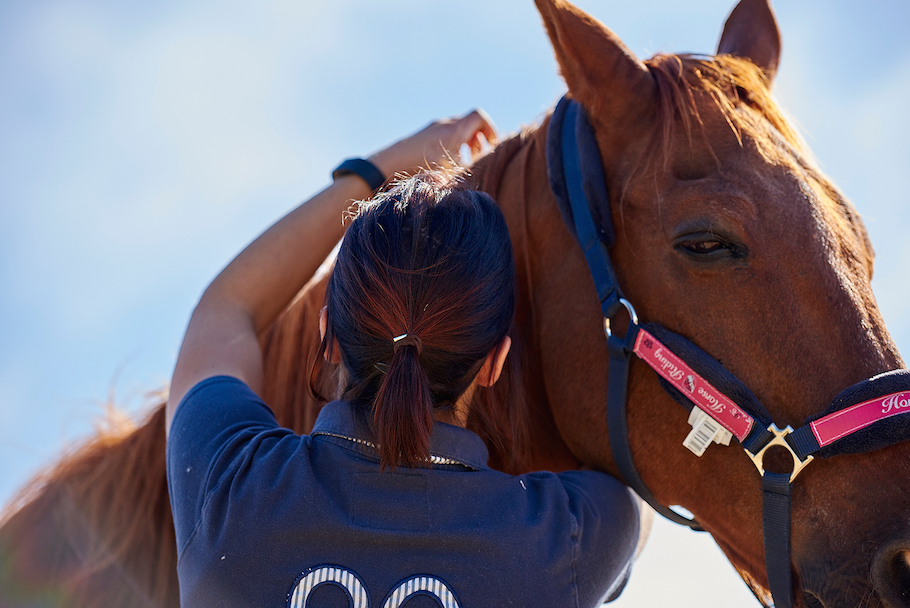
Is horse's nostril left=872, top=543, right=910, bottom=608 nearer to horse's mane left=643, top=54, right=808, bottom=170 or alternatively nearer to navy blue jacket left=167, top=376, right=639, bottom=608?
navy blue jacket left=167, top=376, right=639, bottom=608

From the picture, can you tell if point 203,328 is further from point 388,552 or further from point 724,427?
point 724,427

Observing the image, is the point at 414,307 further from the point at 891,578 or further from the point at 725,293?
the point at 891,578

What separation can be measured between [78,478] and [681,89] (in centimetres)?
199

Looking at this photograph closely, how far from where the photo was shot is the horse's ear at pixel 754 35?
215 centimetres

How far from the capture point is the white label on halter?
1415mm

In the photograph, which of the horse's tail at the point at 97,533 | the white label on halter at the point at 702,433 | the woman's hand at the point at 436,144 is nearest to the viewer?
the white label on halter at the point at 702,433

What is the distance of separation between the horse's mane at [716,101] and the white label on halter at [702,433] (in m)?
0.59

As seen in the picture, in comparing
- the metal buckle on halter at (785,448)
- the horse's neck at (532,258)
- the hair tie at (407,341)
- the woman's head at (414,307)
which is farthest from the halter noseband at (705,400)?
the hair tie at (407,341)

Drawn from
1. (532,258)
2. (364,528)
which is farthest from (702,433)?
(364,528)

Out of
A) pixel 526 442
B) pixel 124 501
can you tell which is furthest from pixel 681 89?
pixel 124 501

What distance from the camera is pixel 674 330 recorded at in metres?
1.50

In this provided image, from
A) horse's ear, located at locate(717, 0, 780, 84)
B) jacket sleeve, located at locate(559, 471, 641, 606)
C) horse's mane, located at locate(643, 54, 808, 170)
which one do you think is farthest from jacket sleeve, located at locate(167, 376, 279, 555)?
horse's ear, located at locate(717, 0, 780, 84)

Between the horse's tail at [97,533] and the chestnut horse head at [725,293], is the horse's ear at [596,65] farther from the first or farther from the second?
the horse's tail at [97,533]

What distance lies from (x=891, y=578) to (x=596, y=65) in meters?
1.24
